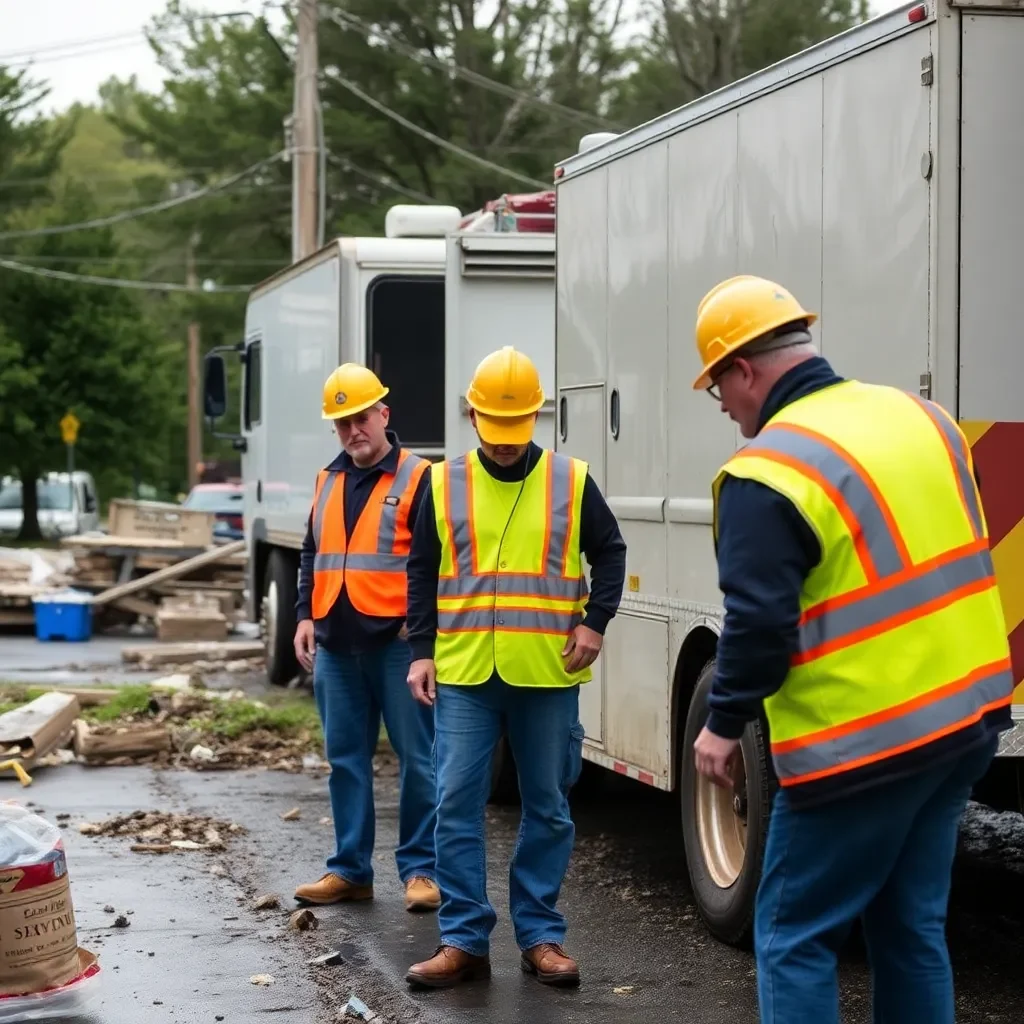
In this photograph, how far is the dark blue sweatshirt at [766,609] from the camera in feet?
13.1

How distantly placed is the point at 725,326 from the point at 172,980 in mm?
3195

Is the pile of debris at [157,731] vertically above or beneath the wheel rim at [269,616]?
beneath

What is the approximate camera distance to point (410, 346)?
1228 centimetres

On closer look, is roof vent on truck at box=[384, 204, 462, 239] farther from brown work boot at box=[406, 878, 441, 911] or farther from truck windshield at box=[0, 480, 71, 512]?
truck windshield at box=[0, 480, 71, 512]

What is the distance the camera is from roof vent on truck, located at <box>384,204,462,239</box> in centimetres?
1304

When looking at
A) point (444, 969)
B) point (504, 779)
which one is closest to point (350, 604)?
point (444, 969)

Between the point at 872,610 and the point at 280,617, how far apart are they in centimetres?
1125

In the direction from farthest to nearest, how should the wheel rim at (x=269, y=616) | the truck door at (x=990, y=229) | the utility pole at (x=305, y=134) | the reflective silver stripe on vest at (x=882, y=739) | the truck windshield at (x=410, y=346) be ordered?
the utility pole at (x=305, y=134) → the wheel rim at (x=269, y=616) → the truck windshield at (x=410, y=346) → the truck door at (x=990, y=229) → the reflective silver stripe on vest at (x=882, y=739)

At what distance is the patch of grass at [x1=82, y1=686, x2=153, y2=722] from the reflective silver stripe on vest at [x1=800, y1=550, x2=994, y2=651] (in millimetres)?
8889

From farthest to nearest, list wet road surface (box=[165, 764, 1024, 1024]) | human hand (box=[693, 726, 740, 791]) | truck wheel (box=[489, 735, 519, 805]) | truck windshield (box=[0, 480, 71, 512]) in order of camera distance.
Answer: truck windshield (box=[0, 480, 71, 512])
truck wheel (box=[489, 735, 519, 805])
wet road surface (box=[165, 764, 1024, 1024])
human hand (box=[693, 726, 740, 791])

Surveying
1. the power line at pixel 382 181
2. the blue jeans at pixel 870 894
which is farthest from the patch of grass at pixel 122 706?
the power line at pixel 382 181

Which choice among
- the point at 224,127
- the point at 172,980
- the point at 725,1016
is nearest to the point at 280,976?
the point at 172,980

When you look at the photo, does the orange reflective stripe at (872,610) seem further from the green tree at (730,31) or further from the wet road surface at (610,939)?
the green tree at (730,31)

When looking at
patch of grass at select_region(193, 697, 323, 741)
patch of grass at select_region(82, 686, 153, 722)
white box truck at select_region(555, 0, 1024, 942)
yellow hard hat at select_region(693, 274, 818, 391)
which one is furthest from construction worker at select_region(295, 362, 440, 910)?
patch of grass at select_region(82, 686, 153, 722)
